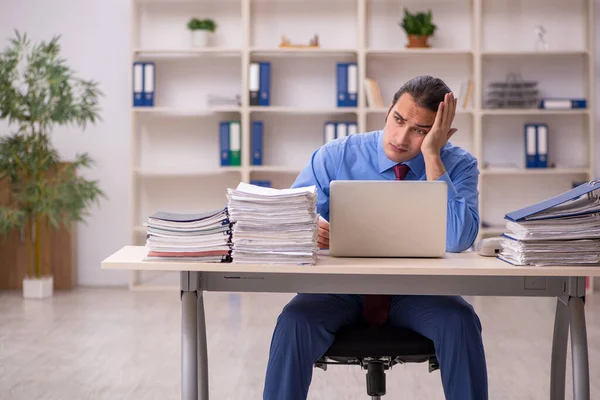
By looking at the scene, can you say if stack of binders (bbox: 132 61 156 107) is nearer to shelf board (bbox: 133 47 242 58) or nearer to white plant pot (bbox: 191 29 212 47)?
shelf board (bbox: 133 47 242 58)

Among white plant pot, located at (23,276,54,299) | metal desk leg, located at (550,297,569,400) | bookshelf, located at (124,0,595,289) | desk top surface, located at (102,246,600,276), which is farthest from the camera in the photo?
bookshelf, located at (124,0,595,289)

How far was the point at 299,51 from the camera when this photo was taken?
587cm

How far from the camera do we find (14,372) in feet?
11.8

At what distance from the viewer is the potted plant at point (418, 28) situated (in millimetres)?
5844

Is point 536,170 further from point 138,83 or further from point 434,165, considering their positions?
point 434,165

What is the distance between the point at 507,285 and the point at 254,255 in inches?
24.7

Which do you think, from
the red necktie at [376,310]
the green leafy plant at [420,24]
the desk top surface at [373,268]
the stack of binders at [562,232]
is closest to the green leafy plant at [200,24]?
the green leafy plant at [420,24]

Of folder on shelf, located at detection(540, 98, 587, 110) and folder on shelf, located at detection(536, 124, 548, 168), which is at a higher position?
folder on shelf, located at detection(540, 98, 587, 110)

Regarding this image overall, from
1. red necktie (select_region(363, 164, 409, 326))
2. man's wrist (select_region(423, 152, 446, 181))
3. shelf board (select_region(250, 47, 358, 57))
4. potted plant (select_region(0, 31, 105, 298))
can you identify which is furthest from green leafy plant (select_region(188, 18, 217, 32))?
red necktie (select_region(363, 164, 409, 326))

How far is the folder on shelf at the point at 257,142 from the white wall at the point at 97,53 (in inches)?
37.9

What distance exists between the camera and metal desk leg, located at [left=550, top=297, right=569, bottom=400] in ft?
7.59

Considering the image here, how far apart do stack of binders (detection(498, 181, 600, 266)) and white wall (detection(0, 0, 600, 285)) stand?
434cm

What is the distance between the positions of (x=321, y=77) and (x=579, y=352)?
169 inches

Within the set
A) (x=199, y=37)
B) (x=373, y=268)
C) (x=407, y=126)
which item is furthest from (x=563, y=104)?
(x=373, y=268)
